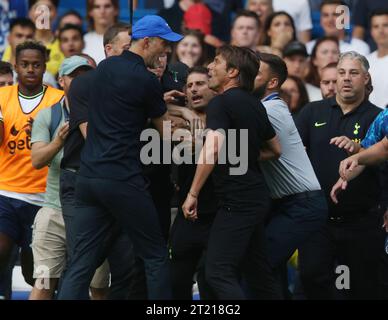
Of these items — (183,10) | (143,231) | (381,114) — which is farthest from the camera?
(183,10)

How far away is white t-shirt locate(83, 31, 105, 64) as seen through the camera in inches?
464

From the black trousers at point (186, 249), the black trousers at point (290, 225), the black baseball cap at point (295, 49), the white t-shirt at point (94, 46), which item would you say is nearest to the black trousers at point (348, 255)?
Result: the black trousers at point (290, 225)

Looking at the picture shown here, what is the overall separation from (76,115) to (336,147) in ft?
6.46

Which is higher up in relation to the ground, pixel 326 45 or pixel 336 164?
pixel 326 45

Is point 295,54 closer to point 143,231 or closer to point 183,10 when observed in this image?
point 183,10

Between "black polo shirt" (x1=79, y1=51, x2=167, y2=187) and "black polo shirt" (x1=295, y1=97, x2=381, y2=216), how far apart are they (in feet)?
5.41

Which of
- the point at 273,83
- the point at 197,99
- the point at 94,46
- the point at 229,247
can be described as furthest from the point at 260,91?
the point at 94,46

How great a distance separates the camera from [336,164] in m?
8.88

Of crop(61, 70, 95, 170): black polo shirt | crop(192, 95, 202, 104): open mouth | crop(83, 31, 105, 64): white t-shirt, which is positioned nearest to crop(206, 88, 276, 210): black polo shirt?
crop(192, 95, 202, 104): open mouth

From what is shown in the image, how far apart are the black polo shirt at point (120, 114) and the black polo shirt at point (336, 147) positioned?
1.65 m

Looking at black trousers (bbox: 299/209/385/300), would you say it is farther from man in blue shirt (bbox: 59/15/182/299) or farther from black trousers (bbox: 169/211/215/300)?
man in blue shirt (bbox: 59/15/182/299)

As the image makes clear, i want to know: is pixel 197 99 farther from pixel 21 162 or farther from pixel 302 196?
pixel 21 162
